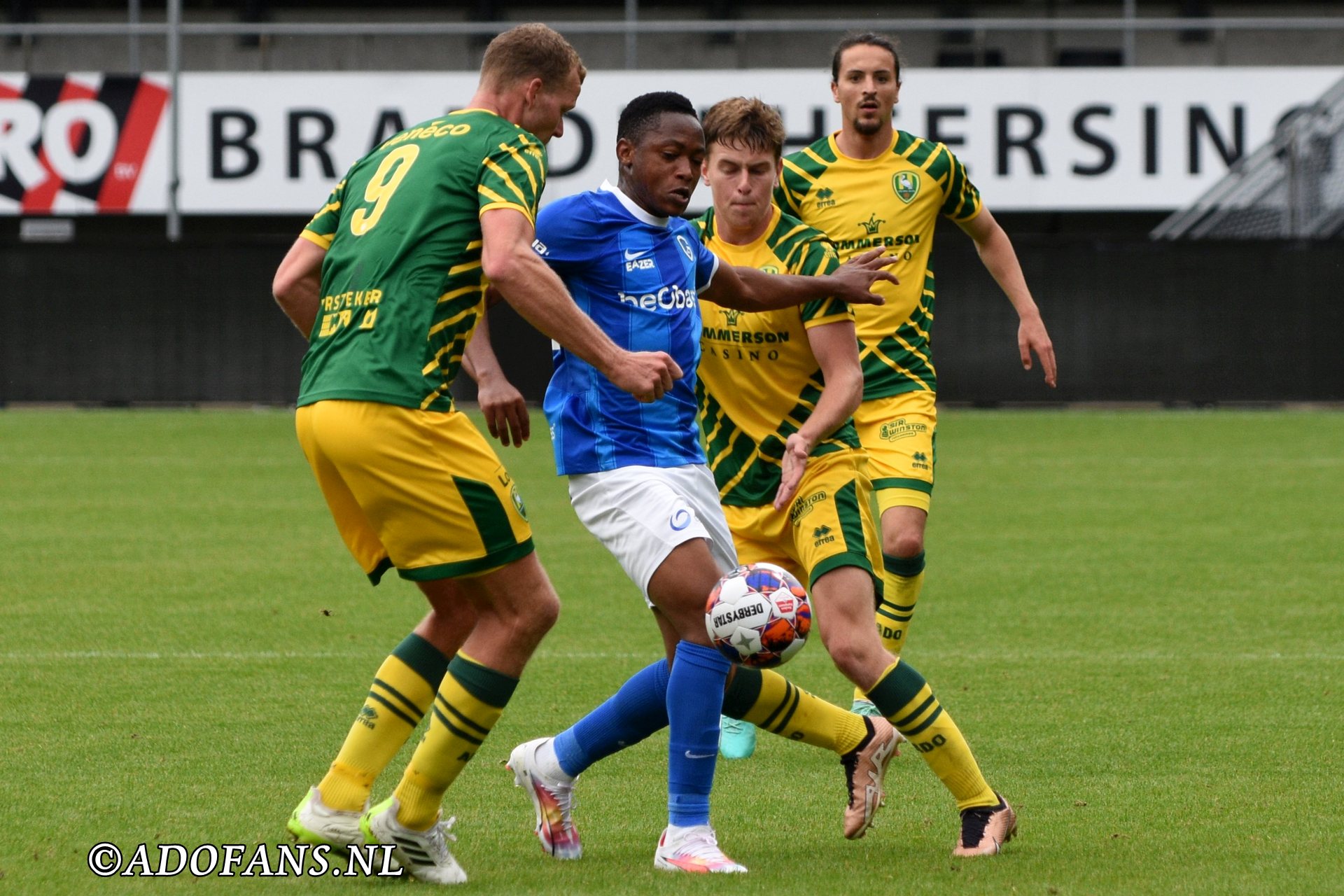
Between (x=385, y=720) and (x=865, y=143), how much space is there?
10.0 ft

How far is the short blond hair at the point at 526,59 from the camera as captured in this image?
4414mm

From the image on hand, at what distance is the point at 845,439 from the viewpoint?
17.0 ft

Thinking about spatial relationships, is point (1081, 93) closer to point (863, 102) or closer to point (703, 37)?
point (703, 37)

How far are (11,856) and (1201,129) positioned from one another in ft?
67.7

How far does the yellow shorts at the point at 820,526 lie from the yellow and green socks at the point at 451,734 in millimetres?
1015

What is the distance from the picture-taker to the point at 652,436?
4629 mm

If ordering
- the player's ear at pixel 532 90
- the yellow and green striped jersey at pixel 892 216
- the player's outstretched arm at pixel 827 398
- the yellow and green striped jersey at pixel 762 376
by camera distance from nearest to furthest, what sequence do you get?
1. the player's ear at pixel 532 90
2. the player's outstretched arm at pixel 827 398
3. the yellow and green striped jersey at pixel 762 376
4. the yellow and green striped jersey at pixel 892 216

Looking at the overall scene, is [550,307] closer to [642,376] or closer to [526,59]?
[642,376]

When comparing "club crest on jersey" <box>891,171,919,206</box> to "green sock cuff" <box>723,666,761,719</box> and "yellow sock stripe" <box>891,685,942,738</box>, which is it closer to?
"green sock cuff" <box>723,666,761,719</box>

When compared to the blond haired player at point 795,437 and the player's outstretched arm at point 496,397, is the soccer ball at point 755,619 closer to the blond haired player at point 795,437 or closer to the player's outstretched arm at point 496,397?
the blond haired player at point 795,437

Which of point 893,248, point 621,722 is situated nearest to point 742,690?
point 621,722

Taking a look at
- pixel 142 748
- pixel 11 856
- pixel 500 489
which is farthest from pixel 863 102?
pixel 11 856

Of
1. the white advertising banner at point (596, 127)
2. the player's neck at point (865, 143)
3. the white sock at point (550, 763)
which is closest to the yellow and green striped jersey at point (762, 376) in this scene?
the white sock at point (550, 763)

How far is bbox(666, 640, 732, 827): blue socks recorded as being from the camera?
4.47 m
